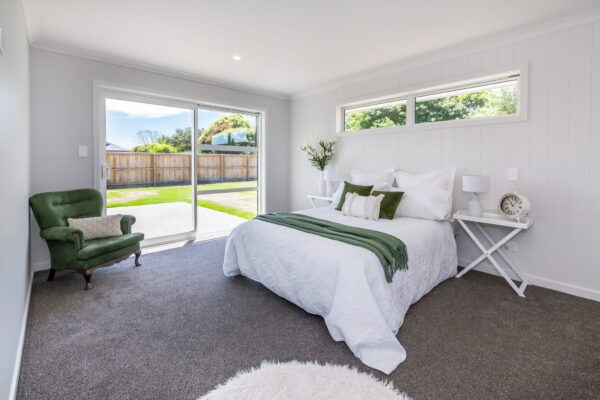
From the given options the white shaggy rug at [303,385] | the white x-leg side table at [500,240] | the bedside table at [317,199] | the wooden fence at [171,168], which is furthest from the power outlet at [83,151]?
the white x-leg side table at [500,240]

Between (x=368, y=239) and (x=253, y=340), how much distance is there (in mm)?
1143

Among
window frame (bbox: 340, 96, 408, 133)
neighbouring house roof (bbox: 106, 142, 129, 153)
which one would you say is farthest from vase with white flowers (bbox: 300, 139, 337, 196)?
neighbouring house roof (bbox: 106, 142, 129, 153)

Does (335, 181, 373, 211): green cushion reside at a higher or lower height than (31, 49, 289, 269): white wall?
lower

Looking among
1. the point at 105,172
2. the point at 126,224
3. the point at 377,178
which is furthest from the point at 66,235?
the point at 377,178

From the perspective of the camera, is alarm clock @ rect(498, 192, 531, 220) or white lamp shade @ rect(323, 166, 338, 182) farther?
white lamp shade @ rect(323, 166, 338, 182)

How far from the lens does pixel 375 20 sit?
2863 millimetres

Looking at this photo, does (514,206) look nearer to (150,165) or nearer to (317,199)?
(317,199)

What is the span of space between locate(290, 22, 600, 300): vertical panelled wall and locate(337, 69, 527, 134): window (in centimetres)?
11

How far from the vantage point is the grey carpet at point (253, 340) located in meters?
1.68

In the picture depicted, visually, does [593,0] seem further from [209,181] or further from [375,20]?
[209,181]

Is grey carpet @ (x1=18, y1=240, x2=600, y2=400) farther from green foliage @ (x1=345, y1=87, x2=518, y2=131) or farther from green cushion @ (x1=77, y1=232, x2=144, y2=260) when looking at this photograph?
green foliage @ (x1=345, y1=87, x2=518, y2=131)

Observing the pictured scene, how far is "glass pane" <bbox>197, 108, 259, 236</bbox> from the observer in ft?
16.2

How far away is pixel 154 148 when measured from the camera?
4426 mm

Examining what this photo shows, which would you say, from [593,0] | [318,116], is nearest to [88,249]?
[318,116]
